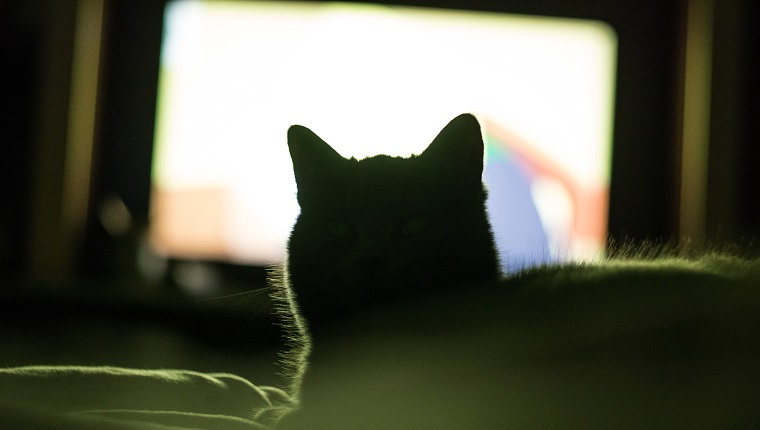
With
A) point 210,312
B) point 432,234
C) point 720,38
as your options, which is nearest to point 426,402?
point 432,234

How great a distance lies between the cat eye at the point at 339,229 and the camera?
811mm

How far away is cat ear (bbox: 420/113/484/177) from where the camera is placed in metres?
0.84

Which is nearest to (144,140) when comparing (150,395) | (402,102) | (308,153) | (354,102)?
(354,102)

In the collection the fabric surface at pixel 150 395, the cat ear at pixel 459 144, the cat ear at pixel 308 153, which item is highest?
the cat ear at pixel 459 144

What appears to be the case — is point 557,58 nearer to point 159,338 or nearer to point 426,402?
point 159,338

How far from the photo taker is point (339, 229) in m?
0.82

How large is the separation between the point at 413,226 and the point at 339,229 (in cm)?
10

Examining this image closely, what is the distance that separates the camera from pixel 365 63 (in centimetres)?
222

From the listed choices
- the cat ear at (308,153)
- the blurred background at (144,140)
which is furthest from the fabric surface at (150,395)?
the blurred background at (144,140)

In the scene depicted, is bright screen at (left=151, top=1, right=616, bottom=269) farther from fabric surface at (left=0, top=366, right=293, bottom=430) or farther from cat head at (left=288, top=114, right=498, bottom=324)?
fabric surface at (left=0, top=366, right=293, bottom=430)

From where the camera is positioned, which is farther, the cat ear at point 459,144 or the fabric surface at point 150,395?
the cat ear at point 459,144

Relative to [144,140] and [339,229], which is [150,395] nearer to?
[339,229]

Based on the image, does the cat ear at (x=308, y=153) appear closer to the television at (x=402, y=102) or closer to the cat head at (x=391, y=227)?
the cat head at (x=391, y=227)

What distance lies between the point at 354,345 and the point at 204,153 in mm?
1670
